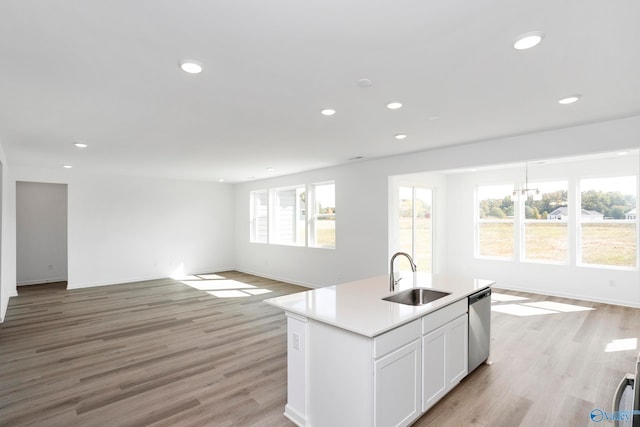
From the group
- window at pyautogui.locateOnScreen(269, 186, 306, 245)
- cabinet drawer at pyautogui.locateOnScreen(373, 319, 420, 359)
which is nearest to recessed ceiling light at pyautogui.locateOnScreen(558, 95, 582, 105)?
→ cabinet drawer at pyautogui.locateOnScreen(373, 319, 420, 359)

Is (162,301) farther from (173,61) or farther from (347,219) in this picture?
(173,61)

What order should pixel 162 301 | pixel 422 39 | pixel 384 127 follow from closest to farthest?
pixel 422 39 → pixel 384 127 → pixel 162 301

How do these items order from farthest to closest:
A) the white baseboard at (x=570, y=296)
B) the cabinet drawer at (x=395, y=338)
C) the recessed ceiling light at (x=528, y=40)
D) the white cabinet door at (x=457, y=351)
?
the white baseboard at (x=570, y=296), the white cabinet door at (x=457, y=351), the cabinet drawer at (x=395, y=338), the recessed ceiling light at (x=528, y=40)

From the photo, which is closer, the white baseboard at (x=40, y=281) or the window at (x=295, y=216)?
the window at (x=295, y=216)

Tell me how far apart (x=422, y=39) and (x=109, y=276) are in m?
8.08

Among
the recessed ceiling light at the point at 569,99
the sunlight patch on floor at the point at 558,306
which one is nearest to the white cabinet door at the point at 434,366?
the recessed ceiling light at the point at 569,99

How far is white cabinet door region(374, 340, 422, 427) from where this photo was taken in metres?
1.97

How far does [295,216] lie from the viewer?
775cm

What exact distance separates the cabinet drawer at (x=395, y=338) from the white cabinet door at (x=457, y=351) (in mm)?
572

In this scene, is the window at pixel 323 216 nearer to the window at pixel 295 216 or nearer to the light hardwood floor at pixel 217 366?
the window at pixel 295 216

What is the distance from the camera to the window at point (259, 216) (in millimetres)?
8562

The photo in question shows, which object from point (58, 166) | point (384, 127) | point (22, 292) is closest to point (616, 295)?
point (384, 127)

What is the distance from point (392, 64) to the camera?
2.18 m

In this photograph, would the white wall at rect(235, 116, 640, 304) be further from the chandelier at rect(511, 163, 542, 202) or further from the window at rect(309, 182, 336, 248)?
the chandelier at rect(511, 163, 542, 202)
